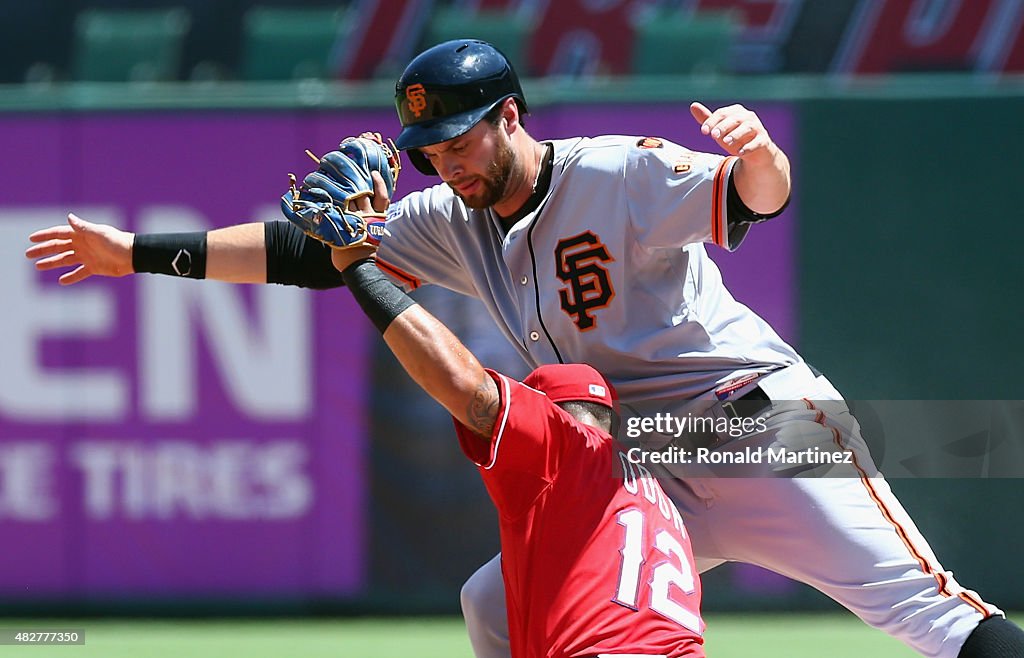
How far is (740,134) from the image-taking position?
2455 mm

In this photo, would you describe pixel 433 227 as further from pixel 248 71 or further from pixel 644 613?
pixel 248 71

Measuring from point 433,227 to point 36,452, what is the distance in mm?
2785

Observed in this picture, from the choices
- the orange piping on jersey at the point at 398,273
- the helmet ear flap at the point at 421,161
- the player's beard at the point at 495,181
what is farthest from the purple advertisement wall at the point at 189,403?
the player's beard at the point at 495,181

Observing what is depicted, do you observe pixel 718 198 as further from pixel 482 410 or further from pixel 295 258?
pixel 295 258

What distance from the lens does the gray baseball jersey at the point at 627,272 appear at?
276 cm

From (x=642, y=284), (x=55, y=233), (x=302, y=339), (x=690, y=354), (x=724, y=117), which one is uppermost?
(x=724, y=117)

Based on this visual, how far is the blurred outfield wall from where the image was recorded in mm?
5133

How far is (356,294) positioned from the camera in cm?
253

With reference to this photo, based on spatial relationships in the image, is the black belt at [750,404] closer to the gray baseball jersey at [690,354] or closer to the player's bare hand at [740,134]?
the gray baseball jersey at [690,354]

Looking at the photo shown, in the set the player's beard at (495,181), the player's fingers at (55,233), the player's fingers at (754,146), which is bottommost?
the player's fingers at (55,233)

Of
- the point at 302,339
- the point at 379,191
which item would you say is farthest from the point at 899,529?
the point at 302,339

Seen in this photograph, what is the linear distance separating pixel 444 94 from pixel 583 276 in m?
0.50

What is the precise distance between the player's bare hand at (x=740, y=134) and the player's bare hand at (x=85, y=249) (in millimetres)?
1433

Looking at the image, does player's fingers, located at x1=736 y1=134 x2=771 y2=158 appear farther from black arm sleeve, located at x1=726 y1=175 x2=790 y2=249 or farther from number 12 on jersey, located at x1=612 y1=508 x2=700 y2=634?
number 12 on jersey, located at x1=612 y1=508 x2=700 y2=634
